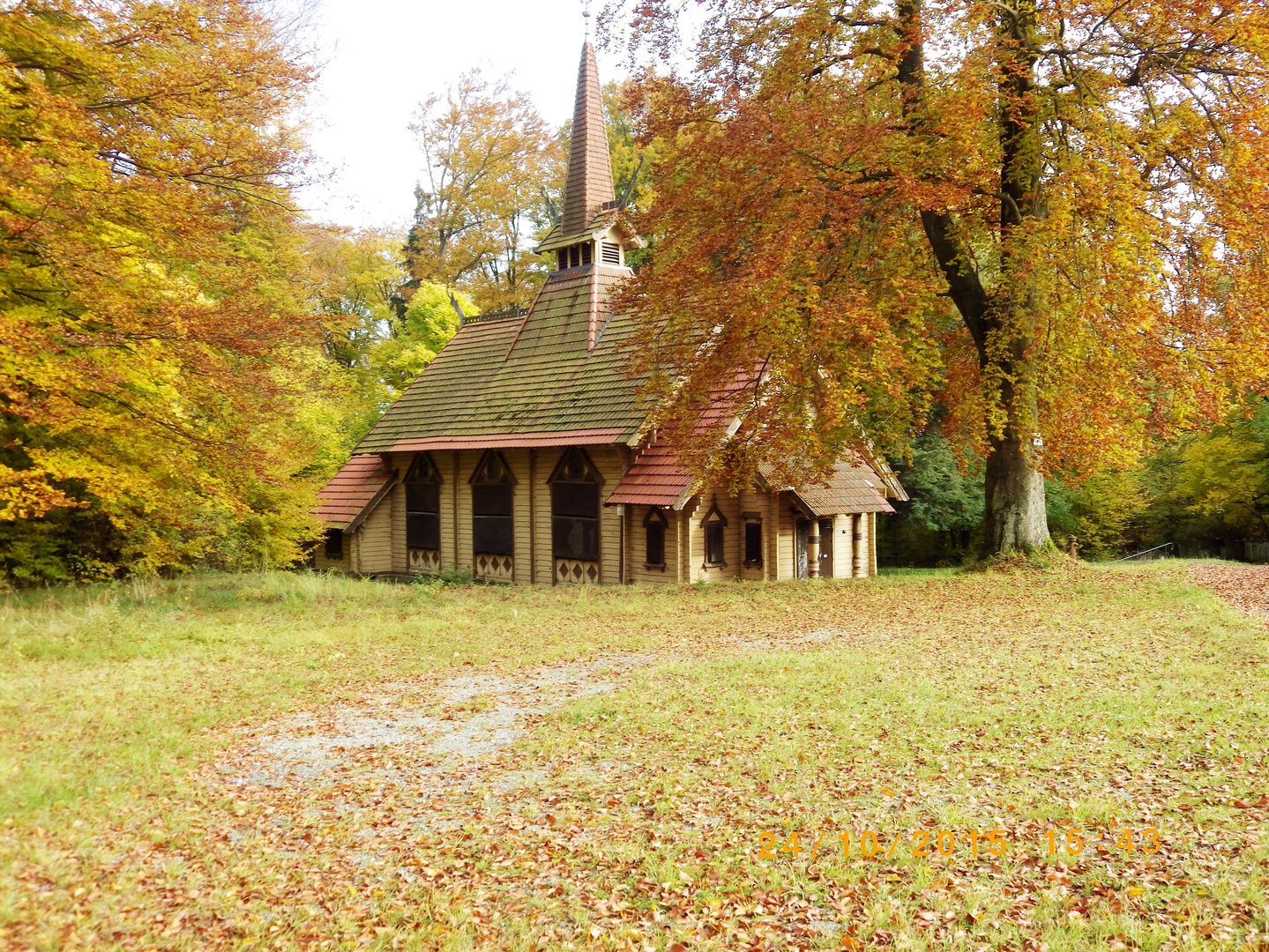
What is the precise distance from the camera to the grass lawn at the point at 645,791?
15.4 ft

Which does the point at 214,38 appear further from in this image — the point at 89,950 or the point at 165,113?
the point at 89,950

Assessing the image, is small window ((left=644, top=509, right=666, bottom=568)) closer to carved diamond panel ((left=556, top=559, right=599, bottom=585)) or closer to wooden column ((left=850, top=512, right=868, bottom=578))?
carved diamond panel ((left=556, top=559, right=599, bottom=585))

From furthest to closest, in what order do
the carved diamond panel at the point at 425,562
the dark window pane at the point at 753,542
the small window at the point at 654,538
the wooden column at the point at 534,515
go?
the carved diamond panel at the point at 425,562, the wooden column at the point at 534,515, the dark window pane at the point at 753,542, the small window at the point at 654,538

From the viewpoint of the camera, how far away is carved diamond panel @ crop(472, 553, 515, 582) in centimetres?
2362

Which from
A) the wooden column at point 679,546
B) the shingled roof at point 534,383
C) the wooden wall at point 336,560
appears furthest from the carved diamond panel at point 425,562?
the wooden column at point 679,546

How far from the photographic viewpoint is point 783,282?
14.2 m

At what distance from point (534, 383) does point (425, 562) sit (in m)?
6.03

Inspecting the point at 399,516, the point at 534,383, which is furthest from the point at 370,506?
the point at 534,383

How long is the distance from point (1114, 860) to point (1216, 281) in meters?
12.1

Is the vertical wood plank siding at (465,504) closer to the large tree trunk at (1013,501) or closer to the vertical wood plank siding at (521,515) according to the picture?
the vertical wood plank siding at (521,515)

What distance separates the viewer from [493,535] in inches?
945

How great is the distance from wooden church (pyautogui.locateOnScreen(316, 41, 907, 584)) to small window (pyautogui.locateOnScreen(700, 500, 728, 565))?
4 centimetres
